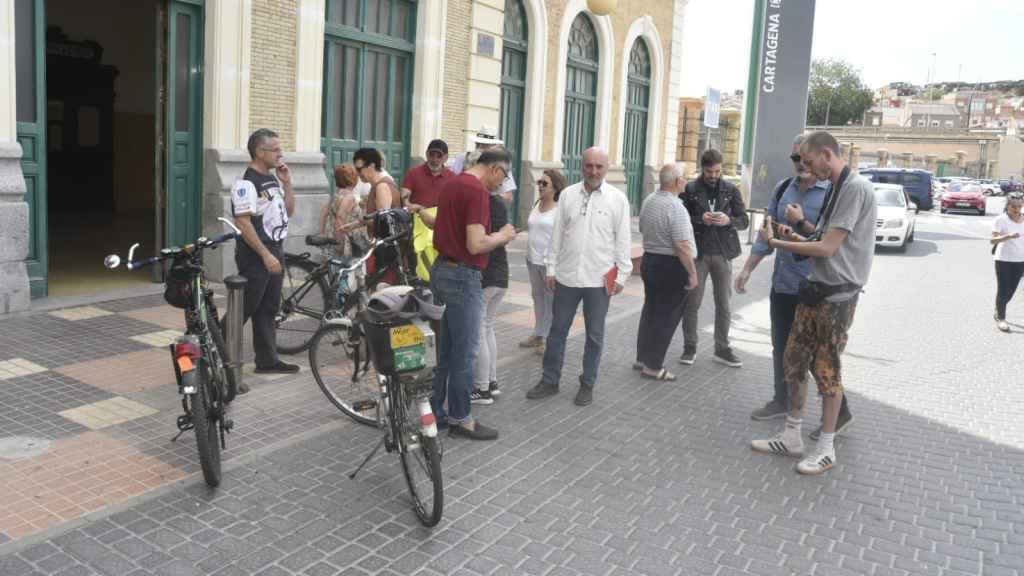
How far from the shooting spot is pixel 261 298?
6.65 m

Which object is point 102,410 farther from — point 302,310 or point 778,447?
point 778,447

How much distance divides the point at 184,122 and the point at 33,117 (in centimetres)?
194

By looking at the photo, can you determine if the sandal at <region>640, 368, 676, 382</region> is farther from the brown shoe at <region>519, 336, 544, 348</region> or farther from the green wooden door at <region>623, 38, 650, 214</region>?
the green wooden door at <region>623, 38, 650, 214</region>

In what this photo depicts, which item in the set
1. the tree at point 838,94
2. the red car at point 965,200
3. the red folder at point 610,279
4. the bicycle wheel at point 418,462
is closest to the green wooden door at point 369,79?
the red folder at point 610,279

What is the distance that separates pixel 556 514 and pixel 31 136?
6783 mm

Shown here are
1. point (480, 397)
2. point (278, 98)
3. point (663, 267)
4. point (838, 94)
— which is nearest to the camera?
point (480, 397)

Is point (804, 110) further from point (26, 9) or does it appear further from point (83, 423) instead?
point (83, 423)

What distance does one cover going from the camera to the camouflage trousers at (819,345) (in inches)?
213

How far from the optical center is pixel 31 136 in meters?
8.71

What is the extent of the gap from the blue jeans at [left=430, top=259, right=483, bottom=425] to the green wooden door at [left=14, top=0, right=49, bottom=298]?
522 cm

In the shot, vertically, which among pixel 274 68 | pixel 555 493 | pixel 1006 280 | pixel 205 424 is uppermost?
pixel 274 68

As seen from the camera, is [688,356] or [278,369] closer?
[278,369]

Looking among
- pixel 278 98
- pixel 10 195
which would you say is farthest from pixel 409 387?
pixel 278 98

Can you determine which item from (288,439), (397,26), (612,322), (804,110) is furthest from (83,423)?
(804,110)
